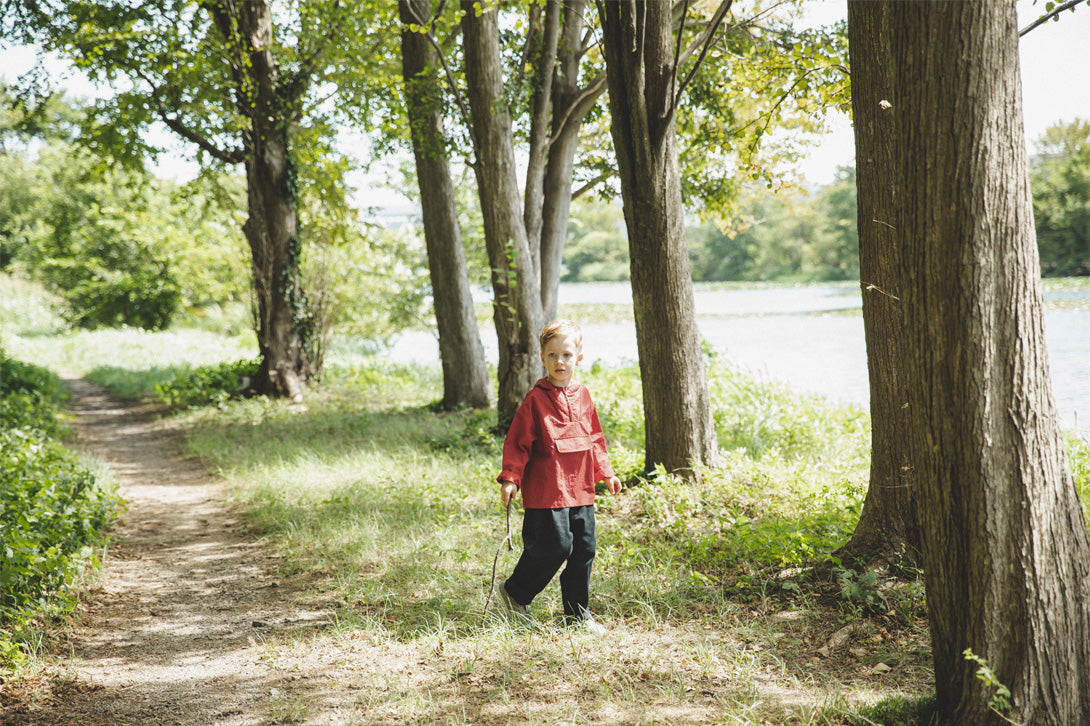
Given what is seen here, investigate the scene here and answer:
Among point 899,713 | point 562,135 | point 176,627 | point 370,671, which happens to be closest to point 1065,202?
point 562,135

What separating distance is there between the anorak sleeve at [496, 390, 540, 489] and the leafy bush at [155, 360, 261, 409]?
10.5m

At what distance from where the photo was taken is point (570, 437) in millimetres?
4086

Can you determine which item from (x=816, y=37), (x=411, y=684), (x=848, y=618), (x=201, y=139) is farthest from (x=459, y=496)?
(x=201, y=139)

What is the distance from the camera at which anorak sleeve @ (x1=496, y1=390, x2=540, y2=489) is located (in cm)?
399

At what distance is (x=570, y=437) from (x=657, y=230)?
2.66 metres

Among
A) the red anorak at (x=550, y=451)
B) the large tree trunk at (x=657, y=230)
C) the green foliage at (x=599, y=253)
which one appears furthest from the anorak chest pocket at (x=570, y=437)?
the green foliage at (x=599, y=253)

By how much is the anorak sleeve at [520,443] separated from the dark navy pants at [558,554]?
0.80ft

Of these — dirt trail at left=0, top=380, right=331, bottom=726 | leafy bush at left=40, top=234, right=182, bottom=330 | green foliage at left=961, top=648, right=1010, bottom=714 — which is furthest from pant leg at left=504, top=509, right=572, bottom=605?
leafy bush at left=40, top=234, right=182, bottom=330

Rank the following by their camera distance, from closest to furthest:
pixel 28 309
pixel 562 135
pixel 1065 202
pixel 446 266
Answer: pixel 562 135
pixel 446 266
pixel 1065 202
pixel 28 309

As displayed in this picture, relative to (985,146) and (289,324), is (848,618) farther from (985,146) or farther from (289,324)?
(289,324)

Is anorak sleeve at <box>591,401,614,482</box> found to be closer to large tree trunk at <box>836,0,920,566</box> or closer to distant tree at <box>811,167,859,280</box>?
large tree trunk at <box>836,0,920,566</box>

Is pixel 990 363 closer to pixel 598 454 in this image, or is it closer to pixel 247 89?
pixel 598 454

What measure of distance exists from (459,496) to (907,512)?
12.4 ft

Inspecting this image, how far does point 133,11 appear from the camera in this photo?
1198 cm
